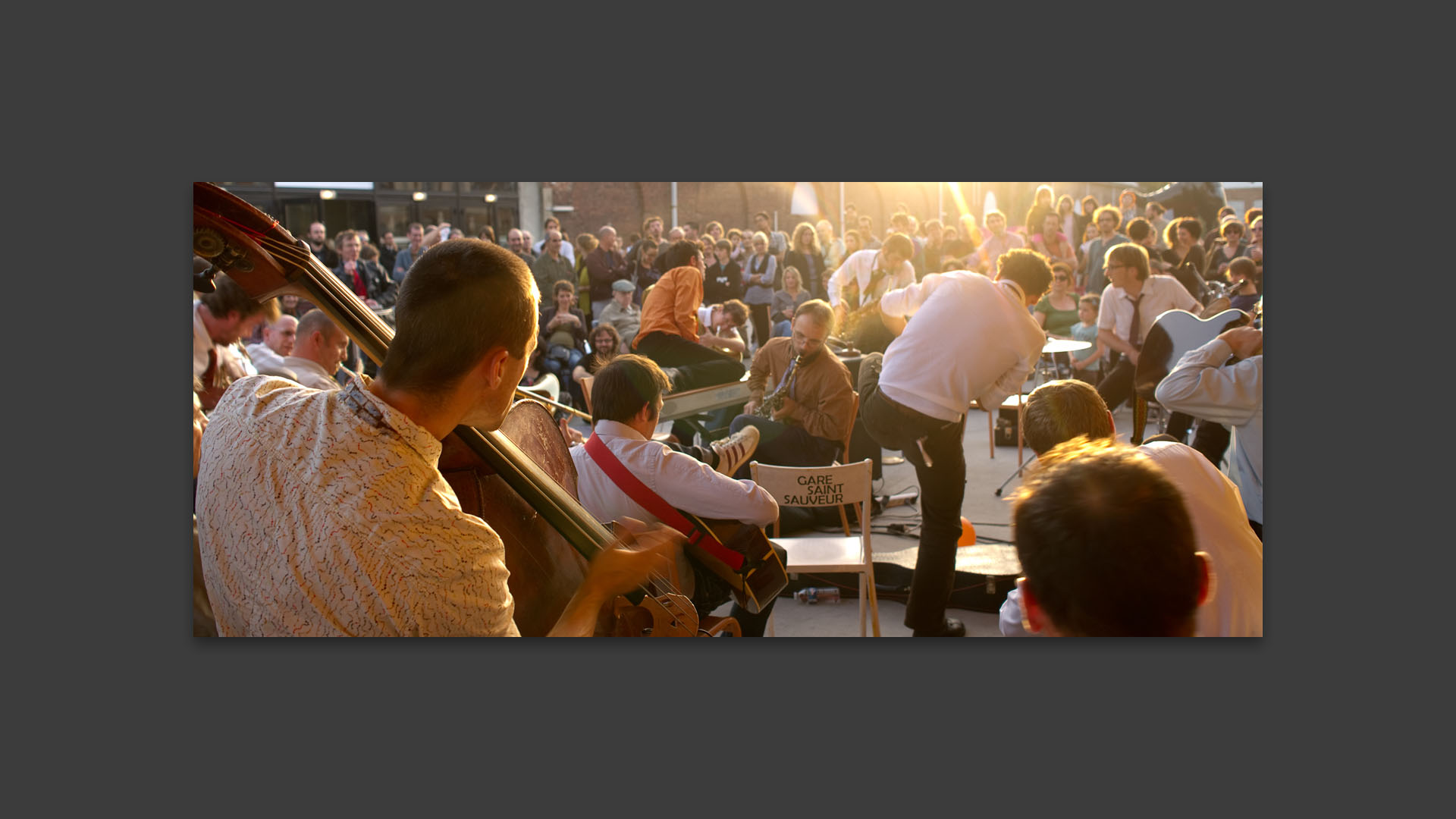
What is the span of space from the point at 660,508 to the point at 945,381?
43.9 inches

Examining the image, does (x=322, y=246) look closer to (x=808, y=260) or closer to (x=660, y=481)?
(x=660, y=481)

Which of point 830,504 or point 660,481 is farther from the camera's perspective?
point 830,504

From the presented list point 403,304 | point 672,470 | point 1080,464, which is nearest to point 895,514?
point 672,470

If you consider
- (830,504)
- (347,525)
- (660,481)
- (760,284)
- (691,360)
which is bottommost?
(830,504)

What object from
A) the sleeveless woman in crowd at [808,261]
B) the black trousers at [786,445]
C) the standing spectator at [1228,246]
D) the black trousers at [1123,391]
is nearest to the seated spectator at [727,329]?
the sleeveless woman in crowd at [808,261]

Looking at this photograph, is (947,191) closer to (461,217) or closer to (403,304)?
(461,217)

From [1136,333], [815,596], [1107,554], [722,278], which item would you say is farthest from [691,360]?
[1107,554]

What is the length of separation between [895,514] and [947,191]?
1192 millimetres

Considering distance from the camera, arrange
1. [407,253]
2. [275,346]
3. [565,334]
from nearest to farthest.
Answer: [407,253] < [275,346] < [565,334]

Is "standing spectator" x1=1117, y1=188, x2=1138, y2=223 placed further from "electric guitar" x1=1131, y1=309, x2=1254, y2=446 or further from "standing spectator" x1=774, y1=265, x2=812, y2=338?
"standing spectator" x1=774, y1=265, x2=812, y2=338

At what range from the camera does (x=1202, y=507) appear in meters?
2.27

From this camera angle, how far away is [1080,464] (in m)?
1.65

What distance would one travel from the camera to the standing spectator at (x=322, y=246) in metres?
2.46

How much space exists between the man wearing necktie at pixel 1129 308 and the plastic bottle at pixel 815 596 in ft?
3.43
